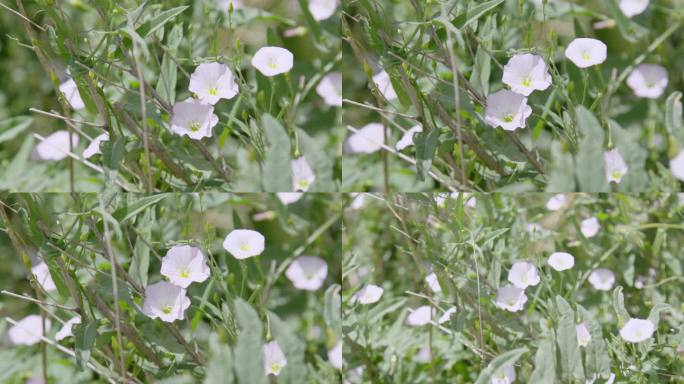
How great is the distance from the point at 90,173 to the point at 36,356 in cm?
38

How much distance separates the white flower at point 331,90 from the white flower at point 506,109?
0.28m

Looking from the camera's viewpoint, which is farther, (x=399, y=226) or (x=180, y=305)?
(x=399, y=226)

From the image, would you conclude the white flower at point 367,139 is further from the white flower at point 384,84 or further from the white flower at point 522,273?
the white flower at point 522,273

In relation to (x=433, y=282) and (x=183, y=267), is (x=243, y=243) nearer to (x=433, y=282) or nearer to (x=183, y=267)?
(x=183, y=267)

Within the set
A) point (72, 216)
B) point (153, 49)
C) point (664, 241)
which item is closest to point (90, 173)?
point (72, 216)

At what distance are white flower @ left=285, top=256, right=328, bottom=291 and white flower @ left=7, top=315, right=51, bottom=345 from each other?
489 millimetres

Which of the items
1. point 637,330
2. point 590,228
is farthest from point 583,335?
point 590,228

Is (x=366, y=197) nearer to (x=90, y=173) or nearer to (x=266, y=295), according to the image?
(x=266, y=295)

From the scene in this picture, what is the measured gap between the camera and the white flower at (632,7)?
181 cm

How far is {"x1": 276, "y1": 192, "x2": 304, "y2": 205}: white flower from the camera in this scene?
5.61 ft

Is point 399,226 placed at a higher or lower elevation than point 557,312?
higher

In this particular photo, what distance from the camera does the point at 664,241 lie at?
5.95ft

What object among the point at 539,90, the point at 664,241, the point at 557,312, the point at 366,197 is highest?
the point at 539,90

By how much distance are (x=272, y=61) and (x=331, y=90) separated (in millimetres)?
124
